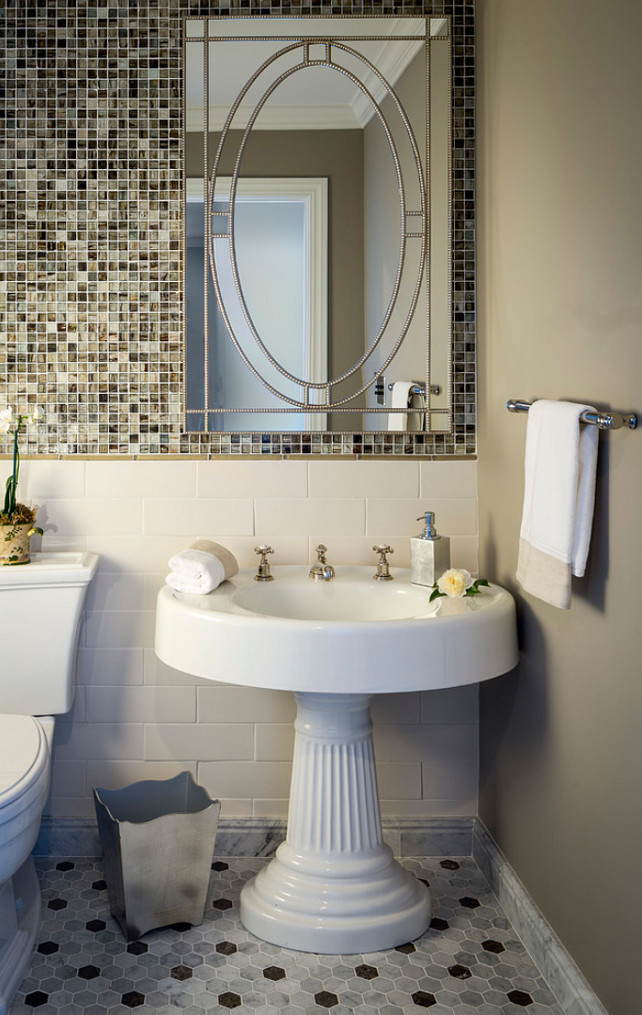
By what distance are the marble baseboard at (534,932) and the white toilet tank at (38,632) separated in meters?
1.06

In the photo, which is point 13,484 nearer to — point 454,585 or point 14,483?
point 14,483

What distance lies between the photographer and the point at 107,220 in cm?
221

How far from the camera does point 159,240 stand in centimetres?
222

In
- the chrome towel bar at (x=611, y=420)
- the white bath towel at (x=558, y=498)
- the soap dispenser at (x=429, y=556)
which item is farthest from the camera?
the soap dispenser at (x=429, y=556)

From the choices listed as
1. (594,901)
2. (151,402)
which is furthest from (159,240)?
(594,901)

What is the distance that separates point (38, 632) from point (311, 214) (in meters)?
1.18

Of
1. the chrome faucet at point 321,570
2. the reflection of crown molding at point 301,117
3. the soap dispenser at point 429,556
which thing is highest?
Answer: the reflection of crown molding at point 301,117

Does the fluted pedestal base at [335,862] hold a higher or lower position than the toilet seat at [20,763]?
lower

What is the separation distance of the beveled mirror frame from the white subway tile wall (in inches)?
1.7

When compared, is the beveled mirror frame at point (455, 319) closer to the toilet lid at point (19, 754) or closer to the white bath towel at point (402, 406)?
the white bath towel at point (402, 406)

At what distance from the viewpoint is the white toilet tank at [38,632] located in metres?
2.03

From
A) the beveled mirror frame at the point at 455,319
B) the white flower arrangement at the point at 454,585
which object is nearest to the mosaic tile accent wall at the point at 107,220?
the beveled mirror frame at the point at 455,319

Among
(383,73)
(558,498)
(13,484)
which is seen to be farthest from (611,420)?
(13,484)

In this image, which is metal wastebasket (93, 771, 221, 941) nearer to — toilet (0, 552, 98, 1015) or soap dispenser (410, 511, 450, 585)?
toilet (0, 552, 98, 1015)
